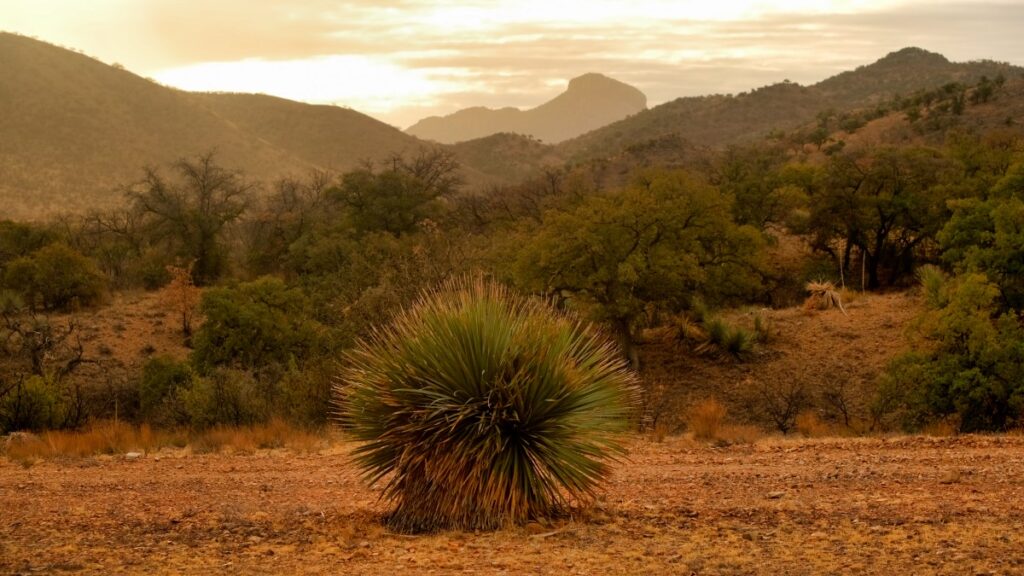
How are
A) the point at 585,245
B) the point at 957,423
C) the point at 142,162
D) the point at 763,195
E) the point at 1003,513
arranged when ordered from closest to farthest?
the point at 1003,513
the point at 957,423
the point at 585,245
the point at 763,195
the point at 142,162

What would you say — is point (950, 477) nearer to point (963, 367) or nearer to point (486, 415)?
point (486, 415)

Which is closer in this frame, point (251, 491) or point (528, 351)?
point (528, 351)

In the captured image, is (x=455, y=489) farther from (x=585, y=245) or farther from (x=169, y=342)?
(x=169, y=342)

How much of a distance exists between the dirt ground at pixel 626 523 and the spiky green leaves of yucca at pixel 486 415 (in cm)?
32

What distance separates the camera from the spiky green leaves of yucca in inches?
294

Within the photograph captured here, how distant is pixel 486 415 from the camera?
747 centimetres

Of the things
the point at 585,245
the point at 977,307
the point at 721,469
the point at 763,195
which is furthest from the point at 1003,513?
the point at 763,195

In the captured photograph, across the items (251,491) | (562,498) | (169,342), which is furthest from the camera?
(169,342)

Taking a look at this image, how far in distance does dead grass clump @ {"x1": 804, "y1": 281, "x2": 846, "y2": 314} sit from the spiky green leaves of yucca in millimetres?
23091

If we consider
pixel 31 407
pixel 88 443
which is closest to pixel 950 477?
pixel 88 443

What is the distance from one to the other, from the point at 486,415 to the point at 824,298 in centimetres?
2430

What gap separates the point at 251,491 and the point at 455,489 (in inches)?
125

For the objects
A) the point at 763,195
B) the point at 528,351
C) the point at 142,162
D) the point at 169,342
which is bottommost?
the point at 169,342

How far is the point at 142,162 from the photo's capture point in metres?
84.3
